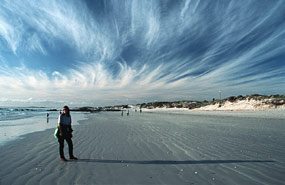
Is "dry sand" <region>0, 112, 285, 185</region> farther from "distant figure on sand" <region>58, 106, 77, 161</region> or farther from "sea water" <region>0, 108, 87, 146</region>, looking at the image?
"sea water" <region>0, 108, 87, 146</region>

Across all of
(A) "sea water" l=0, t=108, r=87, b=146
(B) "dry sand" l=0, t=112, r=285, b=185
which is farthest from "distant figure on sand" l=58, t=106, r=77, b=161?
(A) "sea water" l=0, t=108, r=87, b=146

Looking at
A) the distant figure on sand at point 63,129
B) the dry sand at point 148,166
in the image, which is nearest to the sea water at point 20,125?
the dry sand at point 148,166

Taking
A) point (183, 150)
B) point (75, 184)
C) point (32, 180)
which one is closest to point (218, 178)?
point (183, 150)

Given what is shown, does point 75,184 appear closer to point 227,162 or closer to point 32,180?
point 32,180

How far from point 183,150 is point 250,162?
251cm

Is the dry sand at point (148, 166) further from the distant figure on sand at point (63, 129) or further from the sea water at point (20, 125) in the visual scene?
the sea water at point (20, 125)

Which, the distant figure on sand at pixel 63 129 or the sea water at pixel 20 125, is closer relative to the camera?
the distant figure on sand at pixel 63 129

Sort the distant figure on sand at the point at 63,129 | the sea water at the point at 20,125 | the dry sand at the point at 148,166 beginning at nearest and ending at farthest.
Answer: the dry sand at the point at 148,166, the distant figure on sand at the point at 63,129, the sea water at the point at 20,125

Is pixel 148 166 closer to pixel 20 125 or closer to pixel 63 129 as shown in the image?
pixel 63 129

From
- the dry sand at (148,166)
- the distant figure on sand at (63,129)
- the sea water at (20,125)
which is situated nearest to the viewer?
the dry sand at (148,166)

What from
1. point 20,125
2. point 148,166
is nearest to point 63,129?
point 148,166

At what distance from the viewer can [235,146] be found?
7297 mm

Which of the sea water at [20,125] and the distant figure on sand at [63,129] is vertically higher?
the distant figure on sand at [63,129]

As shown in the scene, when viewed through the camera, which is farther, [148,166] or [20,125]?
[20,125]
